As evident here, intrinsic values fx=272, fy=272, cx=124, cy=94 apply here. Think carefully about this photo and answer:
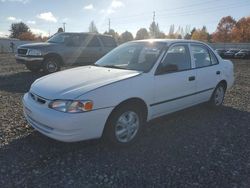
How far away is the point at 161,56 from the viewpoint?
4551 millimetres

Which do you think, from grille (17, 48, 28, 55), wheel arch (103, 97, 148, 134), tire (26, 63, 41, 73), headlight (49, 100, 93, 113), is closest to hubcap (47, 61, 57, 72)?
tire (26, 63, 41, 73)

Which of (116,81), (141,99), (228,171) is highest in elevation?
(116,81)

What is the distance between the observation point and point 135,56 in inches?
193

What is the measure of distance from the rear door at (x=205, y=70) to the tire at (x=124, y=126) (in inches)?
70.9

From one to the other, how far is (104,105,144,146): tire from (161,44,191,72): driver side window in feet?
3.24

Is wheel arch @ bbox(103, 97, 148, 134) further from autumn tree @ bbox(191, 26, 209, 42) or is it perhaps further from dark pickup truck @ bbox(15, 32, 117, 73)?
autumn tree @ bbox(191, 26, 209, 42)

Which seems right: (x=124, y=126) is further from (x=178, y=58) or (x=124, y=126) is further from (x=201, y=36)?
(x=201, y=36)

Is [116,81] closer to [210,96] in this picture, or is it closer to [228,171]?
[228,171]

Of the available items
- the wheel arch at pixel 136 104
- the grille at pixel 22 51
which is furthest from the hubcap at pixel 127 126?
the grille at pixel 22 51

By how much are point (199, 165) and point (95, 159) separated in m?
1.37

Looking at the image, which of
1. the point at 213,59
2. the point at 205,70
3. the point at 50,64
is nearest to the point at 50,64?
the point at 50,64

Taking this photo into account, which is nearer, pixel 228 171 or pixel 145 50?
pixel 228 171

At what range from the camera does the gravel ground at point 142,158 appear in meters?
3.16

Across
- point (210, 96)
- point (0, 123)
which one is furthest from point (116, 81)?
point (210, 96)
